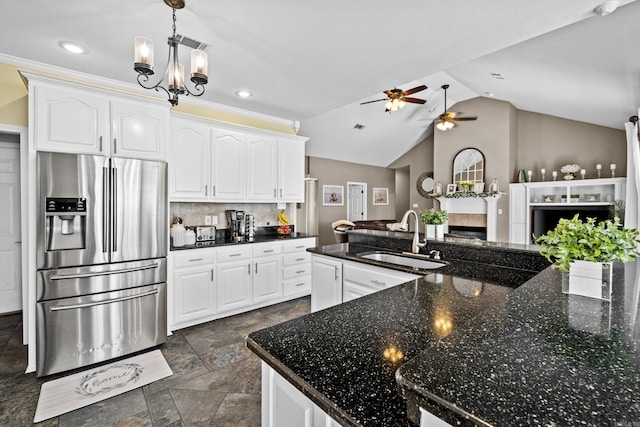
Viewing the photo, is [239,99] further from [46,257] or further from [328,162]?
[328,162]

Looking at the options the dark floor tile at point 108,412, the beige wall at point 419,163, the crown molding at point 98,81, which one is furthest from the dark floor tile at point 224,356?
the beige wall at point 419,163

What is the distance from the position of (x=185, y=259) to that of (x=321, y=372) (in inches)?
109

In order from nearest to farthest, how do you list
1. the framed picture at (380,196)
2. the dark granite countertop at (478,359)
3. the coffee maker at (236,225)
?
1. the dark granite countertop at (478,359)
2. the coffee maker at (236,225)
3. the framed picture at (380,196)

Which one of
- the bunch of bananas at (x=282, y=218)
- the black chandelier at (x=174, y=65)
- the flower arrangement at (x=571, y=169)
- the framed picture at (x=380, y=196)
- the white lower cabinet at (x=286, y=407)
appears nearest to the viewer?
the white lower cabinet at (x=286, y=407)

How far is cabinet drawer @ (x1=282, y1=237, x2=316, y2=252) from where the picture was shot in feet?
13.4

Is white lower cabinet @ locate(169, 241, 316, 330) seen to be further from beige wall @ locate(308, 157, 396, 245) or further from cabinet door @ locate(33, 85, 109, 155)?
beige wall @ locate(308, 157, 396, 245)

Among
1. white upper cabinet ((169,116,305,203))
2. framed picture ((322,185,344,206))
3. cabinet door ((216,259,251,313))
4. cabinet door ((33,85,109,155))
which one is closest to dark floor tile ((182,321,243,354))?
cabinet door ((216,259,251,313))

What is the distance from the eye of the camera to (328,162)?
27.4ft

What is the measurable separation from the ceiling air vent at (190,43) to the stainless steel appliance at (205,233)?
2040 mm

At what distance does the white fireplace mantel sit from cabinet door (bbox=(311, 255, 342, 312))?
5.41m

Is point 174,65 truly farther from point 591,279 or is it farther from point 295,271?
point 295,271

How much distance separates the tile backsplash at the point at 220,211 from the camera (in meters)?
3.75

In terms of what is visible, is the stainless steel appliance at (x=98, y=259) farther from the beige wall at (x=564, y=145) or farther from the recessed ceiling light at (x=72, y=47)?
the beige wall at (x=564, y=145)

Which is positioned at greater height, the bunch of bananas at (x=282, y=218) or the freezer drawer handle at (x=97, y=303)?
the bunch of bananas at (x=282, y=218)
